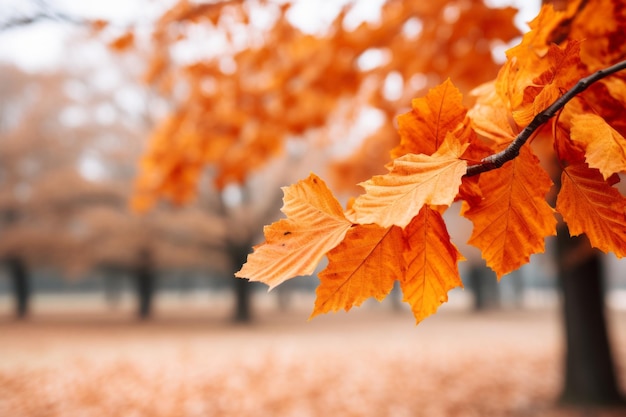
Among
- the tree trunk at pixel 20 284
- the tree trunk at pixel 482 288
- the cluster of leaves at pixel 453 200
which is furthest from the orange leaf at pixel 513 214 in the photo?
the tree trunk at pixel 482 288

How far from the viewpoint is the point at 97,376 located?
22.4 feet

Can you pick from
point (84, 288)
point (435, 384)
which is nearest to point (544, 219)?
point (435, 384)

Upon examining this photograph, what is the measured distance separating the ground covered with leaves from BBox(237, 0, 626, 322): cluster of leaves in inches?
181

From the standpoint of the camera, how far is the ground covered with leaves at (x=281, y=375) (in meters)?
5.16

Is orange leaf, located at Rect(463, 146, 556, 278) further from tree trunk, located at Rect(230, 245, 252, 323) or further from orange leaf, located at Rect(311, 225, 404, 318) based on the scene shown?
tree trunk, located at Rect(230, 245, 252, 323)

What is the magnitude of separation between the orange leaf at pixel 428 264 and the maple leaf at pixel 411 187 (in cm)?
8

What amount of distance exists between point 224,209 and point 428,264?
16418 millimetres

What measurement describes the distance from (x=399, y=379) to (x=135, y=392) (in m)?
3.43

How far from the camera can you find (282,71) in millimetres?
3844

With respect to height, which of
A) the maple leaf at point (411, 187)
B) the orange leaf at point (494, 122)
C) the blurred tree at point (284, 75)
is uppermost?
the blurred tree at point (284, 75)

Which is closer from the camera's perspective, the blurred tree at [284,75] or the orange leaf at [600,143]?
the orange leaf at [600,143]

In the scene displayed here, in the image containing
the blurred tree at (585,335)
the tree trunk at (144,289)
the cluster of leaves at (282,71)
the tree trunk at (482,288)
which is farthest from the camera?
the tree trunk at (482,288)

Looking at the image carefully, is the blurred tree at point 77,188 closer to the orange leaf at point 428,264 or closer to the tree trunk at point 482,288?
the tree trunk at point 482,288

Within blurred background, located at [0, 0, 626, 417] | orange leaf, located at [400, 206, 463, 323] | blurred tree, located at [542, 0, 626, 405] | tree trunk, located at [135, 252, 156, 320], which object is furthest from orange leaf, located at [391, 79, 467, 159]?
tree trunk, located at [135, 252, 156, 320]
